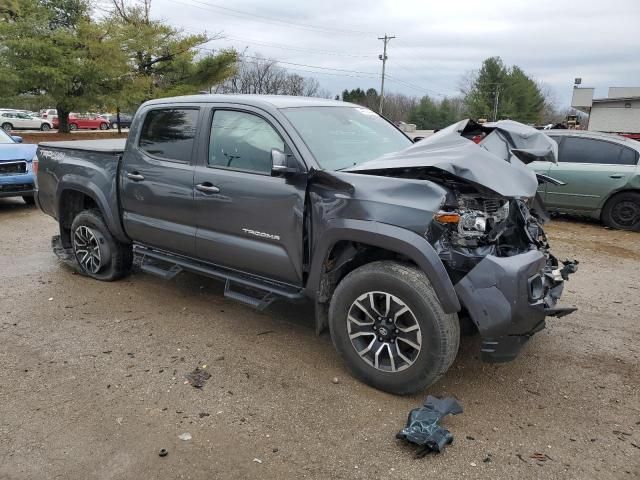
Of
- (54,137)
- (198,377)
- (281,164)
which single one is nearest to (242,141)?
(281,164)

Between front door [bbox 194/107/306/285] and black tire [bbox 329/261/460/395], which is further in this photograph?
front door [bbox 194/107/306/285]

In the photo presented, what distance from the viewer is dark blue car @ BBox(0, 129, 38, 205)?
908cm

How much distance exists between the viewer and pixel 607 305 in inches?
198

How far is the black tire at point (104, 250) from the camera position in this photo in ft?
17.7

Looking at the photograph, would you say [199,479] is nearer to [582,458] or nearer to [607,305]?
[582,458]

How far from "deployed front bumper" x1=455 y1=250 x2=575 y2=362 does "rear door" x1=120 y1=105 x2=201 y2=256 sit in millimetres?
2473

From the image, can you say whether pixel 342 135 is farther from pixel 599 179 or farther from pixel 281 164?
pixel 599 179

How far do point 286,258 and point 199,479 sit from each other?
1622 millimetres

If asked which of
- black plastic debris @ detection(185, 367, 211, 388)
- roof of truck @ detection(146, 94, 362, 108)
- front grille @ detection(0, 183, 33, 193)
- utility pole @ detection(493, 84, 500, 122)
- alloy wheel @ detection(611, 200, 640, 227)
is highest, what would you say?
utility pole @ detection(493, 84, 500, 122)

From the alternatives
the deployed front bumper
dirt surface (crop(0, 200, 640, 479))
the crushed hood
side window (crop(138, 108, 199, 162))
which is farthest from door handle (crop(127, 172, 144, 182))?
the deployed front bumper

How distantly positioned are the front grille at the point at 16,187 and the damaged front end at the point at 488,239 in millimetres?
8114

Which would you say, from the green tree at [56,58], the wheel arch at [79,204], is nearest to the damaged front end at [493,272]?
the wheel arch at [79,204]

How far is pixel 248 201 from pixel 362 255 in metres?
0.98

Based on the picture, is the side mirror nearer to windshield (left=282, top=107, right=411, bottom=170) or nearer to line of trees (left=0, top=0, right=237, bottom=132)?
windshield (left=282, top=107, right=411, bottom=170)
